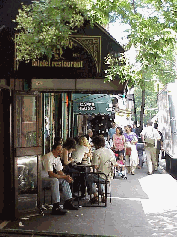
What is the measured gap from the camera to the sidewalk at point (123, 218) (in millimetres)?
8109

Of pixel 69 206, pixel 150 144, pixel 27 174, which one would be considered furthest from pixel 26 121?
pixel 150 144

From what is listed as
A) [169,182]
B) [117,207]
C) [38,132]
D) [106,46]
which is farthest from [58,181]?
[169,182]

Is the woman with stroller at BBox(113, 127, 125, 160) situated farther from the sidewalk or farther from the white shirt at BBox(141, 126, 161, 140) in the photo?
the sidewalk

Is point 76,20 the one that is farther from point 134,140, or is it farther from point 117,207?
point 134,140

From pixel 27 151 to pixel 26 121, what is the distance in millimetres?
605

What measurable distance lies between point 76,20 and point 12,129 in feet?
8.03

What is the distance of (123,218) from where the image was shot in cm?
926

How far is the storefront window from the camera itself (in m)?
8.89

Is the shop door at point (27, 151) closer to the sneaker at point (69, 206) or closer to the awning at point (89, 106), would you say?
the sneaker at point (69, 206)

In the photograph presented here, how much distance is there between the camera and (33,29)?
25.6 feet

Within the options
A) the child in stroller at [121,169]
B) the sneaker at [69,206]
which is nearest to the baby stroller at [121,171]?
the child in stroller at [121,169]

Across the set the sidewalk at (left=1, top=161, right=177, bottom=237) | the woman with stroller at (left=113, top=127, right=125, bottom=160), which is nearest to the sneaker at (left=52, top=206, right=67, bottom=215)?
the sidewalk at (left=1, top=161, right=177, bottom=237)

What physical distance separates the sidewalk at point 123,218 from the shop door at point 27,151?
0.42 meters

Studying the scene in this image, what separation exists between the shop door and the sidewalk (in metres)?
0.42
